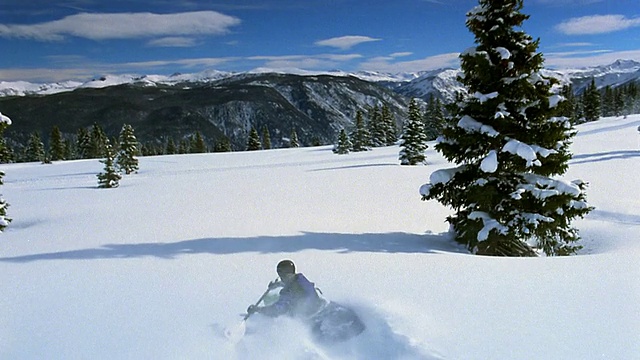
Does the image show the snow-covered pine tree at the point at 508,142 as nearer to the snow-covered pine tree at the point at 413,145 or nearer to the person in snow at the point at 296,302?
the person in snow at the point at 296,302

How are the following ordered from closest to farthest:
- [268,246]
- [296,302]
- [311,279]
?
[296,302] → [311,279] → [268,246]

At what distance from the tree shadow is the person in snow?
2.83 m

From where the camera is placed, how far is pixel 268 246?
8.58 meters

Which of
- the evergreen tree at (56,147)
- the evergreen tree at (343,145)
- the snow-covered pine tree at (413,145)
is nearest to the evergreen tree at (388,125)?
the evergreen tree at (343,145)

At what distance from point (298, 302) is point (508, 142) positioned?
5928mm

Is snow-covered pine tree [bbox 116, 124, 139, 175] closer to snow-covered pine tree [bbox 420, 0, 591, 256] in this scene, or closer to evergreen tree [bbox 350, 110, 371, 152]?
evergreen tree [bbox 350, 110, 371, 152]

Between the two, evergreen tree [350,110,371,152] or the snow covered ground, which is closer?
the snow covered ground

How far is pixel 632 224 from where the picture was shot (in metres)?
11.7

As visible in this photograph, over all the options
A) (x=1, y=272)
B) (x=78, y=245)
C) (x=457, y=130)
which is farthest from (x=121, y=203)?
(x=457, y=130)

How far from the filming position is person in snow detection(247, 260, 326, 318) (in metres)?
5.07

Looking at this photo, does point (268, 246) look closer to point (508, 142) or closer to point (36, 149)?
point (508, 142)

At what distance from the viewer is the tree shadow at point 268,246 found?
26.2 feet

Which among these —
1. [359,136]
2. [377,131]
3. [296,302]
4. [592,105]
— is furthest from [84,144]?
[592,105]

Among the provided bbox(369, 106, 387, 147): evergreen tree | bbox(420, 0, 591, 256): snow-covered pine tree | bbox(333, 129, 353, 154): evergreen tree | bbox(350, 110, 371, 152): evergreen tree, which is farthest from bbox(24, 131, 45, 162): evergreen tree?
→ bbox(420, 0, 591, 256): snow-covered pine tree
